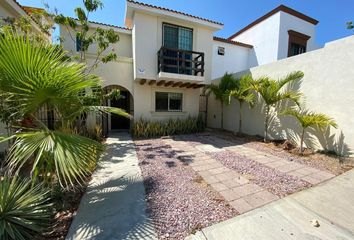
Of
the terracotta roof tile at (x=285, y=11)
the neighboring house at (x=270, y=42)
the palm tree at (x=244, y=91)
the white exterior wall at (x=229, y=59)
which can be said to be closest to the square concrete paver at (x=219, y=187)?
the palm tree at (x=244, y=91)

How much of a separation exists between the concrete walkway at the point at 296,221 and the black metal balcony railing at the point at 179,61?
23.0 ft

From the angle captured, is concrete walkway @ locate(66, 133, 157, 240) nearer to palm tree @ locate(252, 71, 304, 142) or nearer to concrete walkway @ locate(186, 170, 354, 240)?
concrete walkway @ locate(186, 170, 354, 240)

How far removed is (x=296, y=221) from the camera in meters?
2.62

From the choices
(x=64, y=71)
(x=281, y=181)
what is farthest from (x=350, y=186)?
(x=64, y=71)

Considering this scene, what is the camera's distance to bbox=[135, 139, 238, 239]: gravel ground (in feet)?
8.34

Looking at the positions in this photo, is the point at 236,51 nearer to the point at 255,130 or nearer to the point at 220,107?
the point at 220,107

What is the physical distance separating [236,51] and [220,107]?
18.2 feet

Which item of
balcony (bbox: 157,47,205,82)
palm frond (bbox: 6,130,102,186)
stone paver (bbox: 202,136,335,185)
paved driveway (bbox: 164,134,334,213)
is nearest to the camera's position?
palm frond (bbox: 6,130,102,186)

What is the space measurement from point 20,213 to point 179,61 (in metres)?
8.20

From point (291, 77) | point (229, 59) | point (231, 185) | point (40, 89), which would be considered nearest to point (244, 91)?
point (291, 77)

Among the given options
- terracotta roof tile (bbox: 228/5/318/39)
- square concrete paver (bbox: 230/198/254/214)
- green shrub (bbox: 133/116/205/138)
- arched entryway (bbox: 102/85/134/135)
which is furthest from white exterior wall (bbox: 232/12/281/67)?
square concrete paver (bbox: 230/198/254/214)

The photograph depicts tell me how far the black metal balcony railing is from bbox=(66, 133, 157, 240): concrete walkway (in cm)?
543

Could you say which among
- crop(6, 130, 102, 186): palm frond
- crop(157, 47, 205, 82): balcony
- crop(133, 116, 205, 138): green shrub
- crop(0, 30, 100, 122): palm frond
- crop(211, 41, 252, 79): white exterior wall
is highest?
crop(211, 41, 252, 79): white exterior wall

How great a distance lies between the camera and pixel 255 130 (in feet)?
27.9
